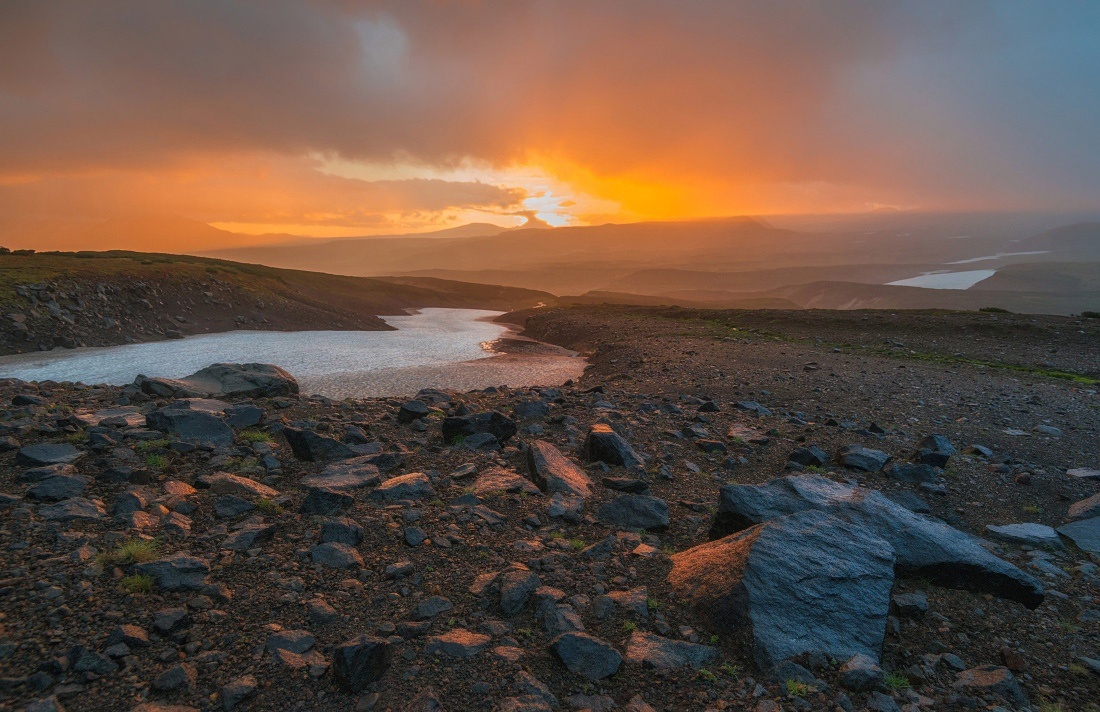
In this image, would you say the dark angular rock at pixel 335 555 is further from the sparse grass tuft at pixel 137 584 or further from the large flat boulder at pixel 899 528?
the large flat boulder at pixel 899 528

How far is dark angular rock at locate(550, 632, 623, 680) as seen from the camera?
610cm

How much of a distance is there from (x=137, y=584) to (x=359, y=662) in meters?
3.35

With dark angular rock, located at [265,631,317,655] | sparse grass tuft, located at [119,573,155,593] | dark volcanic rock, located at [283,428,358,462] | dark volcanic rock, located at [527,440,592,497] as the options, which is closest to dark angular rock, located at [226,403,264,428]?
dark volcanic rock, located at [283,428,358,462]

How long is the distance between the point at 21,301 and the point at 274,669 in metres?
45.1

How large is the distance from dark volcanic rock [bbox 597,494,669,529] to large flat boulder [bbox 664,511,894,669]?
186 centimetres

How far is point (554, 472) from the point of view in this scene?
11500 mm

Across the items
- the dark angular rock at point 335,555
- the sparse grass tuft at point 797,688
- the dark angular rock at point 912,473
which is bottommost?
the dark angular rock at point 912,473

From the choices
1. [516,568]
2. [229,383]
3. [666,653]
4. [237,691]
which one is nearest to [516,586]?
[516,568]

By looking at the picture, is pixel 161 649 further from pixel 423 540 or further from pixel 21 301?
pixel 21 301

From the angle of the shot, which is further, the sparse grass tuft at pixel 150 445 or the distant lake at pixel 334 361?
the distant lake at pixel 334 361

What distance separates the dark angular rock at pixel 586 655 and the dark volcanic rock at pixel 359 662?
200 centimetres

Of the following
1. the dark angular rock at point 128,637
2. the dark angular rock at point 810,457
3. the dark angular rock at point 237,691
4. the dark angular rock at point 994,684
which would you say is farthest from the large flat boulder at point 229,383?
the dark angular rock at point 994,684

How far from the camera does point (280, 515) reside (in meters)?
8.98

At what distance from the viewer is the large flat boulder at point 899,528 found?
25.4 feet
